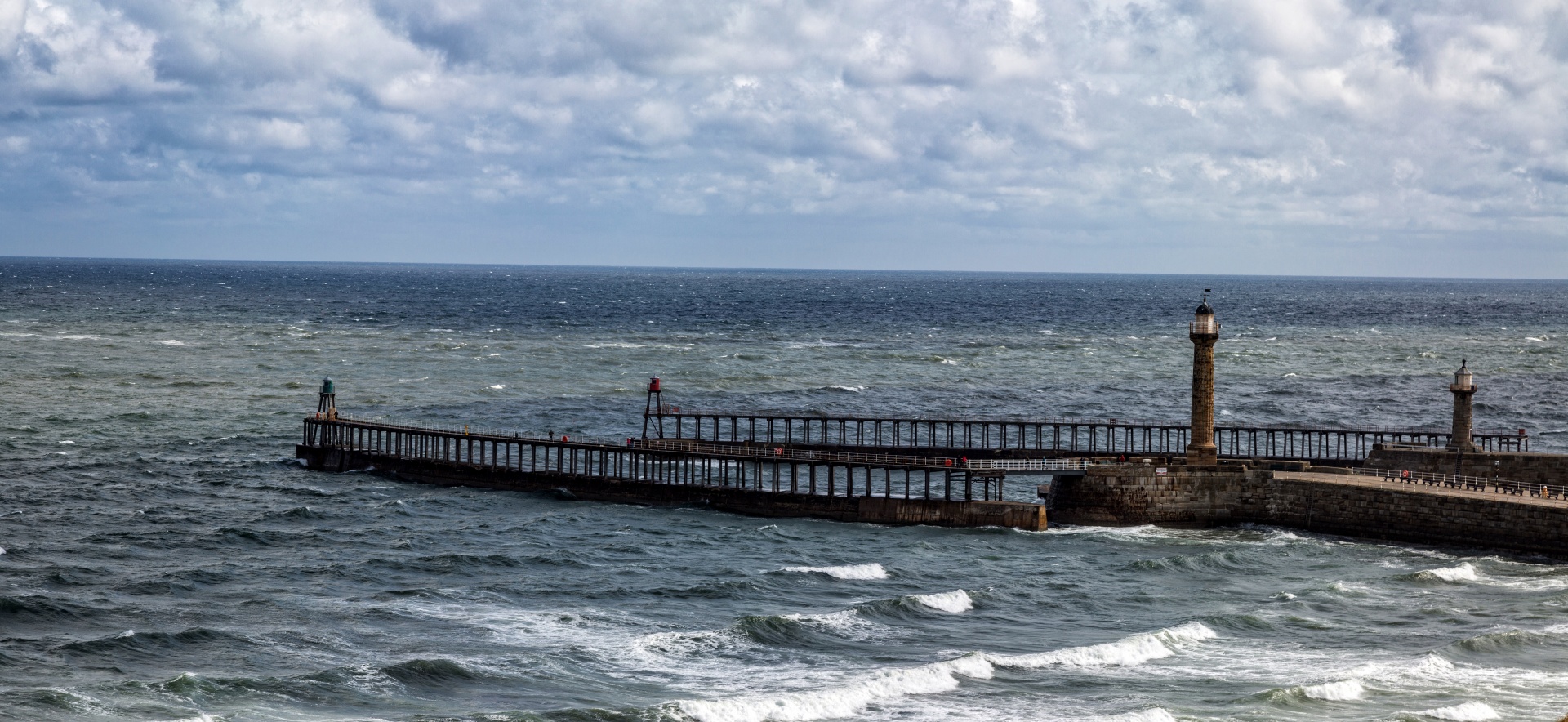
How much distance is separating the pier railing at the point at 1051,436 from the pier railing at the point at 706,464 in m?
2.46

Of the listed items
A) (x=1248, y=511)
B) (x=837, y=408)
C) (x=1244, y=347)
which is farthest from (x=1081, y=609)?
(x=1244, y=347)

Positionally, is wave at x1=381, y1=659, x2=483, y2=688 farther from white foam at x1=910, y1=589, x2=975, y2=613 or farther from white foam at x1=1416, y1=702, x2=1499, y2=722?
white foam at x1=1416, y1=702, x2=1499, y2=722

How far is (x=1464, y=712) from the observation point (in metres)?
39.5

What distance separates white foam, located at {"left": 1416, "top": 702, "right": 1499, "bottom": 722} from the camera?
39312 mm

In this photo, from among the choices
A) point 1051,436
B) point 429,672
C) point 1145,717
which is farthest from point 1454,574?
point 1051,436

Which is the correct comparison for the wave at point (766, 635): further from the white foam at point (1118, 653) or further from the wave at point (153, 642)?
the wave at point (153, 642)

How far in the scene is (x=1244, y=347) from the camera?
174 metres

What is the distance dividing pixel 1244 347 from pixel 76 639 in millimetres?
144968

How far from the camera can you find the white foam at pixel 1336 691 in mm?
41281

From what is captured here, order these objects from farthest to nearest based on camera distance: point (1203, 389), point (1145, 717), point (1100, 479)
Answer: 1. point (1203, 389)
2. point (1100, 479)
3. point (1145, 717)

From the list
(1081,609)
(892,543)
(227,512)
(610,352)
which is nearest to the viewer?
(1081,609)

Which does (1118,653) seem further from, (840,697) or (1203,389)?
(1203,389)

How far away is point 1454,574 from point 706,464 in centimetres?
3528

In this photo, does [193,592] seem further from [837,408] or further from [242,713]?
[837,408]
